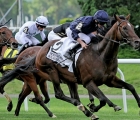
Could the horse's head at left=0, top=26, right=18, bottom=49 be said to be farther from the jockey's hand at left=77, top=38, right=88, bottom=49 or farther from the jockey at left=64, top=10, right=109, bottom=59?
the jockey's hand at left=77, top=38, right=88, bottom=49

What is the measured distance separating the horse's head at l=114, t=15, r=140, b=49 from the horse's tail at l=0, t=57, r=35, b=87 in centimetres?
231

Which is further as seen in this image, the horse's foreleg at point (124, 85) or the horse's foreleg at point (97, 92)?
the horse's foreleg at point (124, 85)

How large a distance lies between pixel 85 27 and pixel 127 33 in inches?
34.3

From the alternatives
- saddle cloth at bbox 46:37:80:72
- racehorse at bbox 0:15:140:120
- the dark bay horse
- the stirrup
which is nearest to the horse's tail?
saddle cloth at bbox 46:37:80:72

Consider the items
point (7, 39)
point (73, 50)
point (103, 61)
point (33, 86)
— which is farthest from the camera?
point (7, 39)

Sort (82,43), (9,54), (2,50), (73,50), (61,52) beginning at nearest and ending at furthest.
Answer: (82,43) → (73,50) → (61,52) → (9,54) → (2,50)

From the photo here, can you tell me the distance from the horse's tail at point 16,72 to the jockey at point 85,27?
1.26 metres

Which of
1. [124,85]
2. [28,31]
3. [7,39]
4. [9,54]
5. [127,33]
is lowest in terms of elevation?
[124,85]

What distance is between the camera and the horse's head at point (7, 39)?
39.5ft

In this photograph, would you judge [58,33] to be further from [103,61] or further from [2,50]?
[103,61]

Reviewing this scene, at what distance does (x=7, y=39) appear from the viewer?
39.8ft

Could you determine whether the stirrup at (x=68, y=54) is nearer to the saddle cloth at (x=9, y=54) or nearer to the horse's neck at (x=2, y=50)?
the saddle cloth at (x=9, y=54)

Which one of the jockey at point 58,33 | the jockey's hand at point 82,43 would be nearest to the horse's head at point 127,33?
the jockey's hand at point 82,43

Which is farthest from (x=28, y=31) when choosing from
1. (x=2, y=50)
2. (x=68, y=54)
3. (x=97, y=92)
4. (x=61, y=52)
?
(x=97, y=92)
